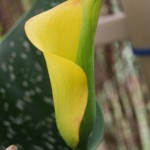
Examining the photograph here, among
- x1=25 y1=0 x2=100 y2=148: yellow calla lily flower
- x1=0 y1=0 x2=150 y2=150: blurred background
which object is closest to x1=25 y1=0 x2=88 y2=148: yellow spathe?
x1=25 y1=0 x2=100 y2=148: yellow calla lily flower

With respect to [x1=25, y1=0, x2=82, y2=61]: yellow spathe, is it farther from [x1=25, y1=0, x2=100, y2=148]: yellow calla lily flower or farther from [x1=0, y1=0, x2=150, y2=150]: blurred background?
[x1=0, y1=0, x2=150, y2=150]: blurred background

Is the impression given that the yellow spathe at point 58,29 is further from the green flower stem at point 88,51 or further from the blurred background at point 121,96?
the blurred background at point 121,96

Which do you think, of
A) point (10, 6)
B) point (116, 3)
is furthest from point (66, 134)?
point (10, 6)

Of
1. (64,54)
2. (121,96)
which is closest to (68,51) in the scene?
(64,54)

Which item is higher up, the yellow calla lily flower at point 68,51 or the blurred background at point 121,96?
the yellow calla lily flower at point 68,51

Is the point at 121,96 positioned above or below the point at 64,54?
below

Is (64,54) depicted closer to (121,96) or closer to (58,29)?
(58,29)

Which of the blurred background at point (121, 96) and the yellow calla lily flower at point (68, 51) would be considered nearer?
the yellow calla lily flower at point (68, 51)

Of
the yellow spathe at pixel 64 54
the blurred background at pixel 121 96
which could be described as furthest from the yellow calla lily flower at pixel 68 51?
the blurred background at pixel 121 96
